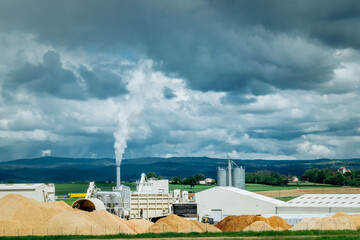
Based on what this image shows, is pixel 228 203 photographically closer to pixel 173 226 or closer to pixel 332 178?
pixel 173 226

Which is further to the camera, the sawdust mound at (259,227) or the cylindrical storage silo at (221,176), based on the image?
the cylindrical storage silo at (221,176)

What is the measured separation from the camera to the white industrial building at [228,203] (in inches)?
2516

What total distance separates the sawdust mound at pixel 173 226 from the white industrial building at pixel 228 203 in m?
24.6

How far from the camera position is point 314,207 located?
5969 centimetres

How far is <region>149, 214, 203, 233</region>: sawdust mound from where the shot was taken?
39.0 metres

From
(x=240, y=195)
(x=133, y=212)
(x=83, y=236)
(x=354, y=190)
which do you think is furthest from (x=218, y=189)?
(x=354, y=190)

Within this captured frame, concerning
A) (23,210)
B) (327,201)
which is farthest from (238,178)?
(23,210)

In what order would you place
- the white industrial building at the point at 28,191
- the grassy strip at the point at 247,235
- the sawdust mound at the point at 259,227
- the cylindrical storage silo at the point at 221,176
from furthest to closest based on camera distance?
the cylindrical storage silo at the point at 221,176 < the white industrial building at the point at 28,191 < the sawdust mound at the point at 259,227 < the grassy strip at the point at 247,235

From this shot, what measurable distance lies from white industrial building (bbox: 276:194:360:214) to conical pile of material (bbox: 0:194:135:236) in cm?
2891

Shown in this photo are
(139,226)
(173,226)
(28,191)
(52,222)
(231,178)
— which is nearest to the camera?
(52,222)

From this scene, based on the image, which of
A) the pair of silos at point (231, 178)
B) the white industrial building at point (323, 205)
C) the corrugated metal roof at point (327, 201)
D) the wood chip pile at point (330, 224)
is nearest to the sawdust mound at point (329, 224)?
the wood chip pile at point (330, 224)

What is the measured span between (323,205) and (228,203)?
13799mm

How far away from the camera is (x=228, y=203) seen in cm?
6625

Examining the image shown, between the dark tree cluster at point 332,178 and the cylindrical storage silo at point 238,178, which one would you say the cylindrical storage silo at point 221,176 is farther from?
the dark tree cluster at point 332,178
